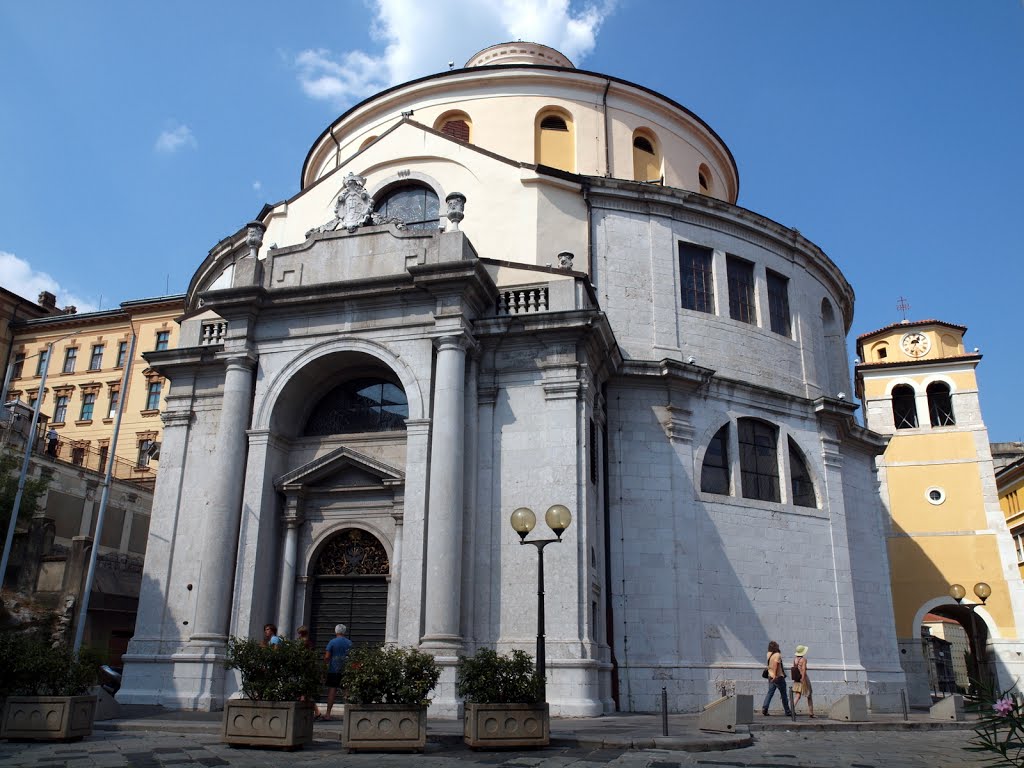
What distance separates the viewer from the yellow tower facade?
40594mm

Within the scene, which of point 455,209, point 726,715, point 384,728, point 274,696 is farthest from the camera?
point 455,209

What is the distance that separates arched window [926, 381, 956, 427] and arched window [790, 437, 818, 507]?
23451 millimetres

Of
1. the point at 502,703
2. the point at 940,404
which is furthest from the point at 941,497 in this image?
the point at 502,703

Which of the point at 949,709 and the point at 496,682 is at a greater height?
the point at 496,682

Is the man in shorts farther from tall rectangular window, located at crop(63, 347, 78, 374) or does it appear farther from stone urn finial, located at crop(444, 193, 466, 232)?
tall rectangular window, located at crop(63, 347, 78, 374)

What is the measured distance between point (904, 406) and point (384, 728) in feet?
136

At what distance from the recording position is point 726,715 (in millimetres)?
15188

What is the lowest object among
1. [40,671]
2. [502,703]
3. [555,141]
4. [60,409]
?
[502,703]

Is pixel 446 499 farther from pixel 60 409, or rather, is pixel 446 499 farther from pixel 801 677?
pixel 60 409

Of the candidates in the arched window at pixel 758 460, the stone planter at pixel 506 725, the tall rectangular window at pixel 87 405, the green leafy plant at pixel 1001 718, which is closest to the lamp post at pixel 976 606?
the green leafy plant at pixel 1001 718

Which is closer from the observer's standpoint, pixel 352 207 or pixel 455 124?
pixel 352 207

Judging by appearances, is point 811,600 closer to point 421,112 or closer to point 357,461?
point 357,461

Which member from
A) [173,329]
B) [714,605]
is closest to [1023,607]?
[714,605]

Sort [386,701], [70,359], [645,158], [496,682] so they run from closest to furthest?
[386,701] < [496,682] < [645,158] < [70,359]
